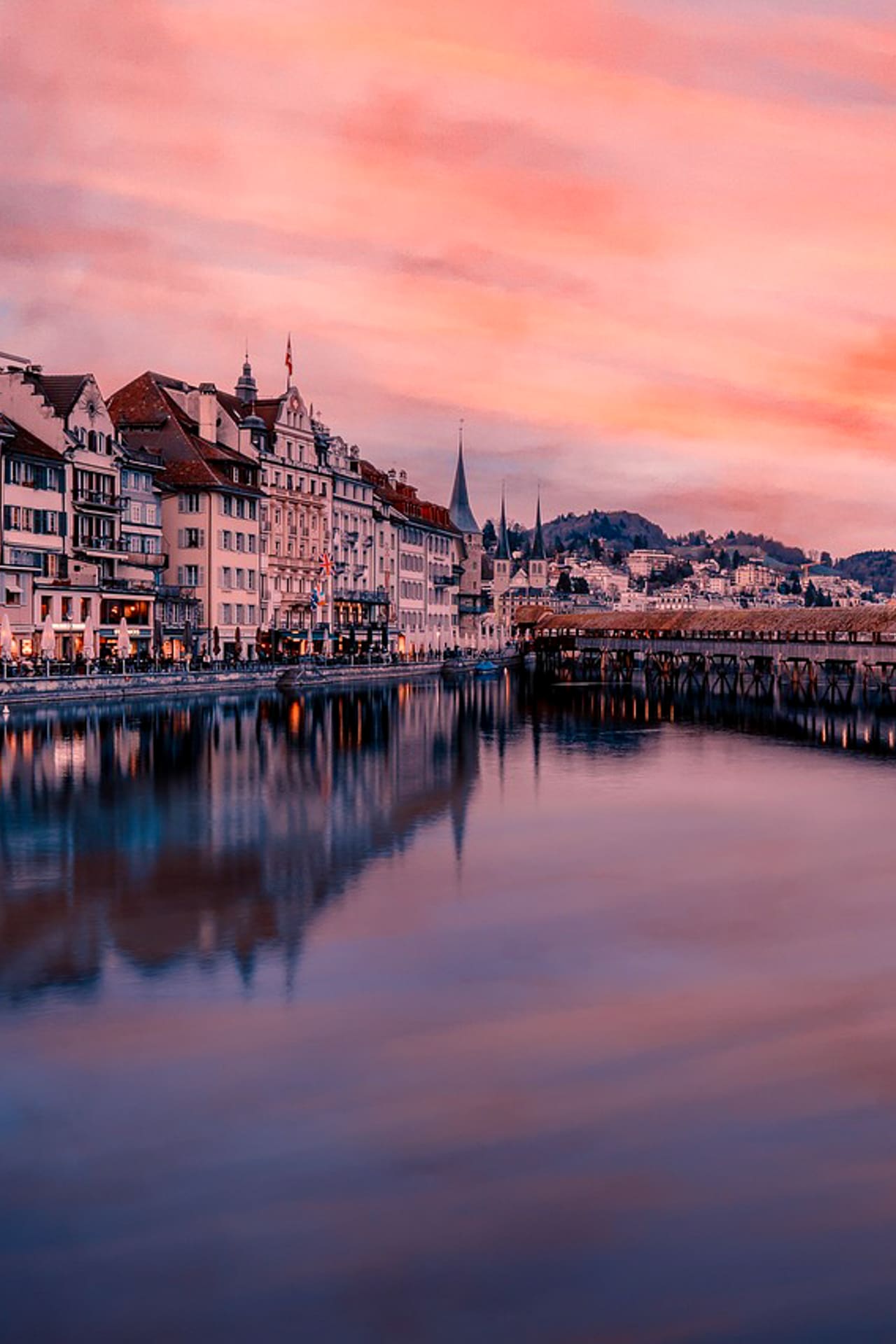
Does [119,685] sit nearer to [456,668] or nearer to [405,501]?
[456,668]

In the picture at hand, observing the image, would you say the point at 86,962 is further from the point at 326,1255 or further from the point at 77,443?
the point at 77,443

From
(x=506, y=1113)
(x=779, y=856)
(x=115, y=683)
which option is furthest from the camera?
(x=115, y=683)

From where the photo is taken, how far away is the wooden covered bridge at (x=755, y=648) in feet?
382

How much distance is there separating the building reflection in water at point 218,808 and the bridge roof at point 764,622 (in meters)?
42.9

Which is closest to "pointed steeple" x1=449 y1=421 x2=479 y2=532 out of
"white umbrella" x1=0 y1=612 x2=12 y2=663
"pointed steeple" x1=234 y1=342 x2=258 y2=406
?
"pointed steeple" x1=234 y1=342 x2=258 y2=406

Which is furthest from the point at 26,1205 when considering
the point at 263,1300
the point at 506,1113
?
the point at 506,1113

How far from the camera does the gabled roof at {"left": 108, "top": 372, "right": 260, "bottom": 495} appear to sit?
101812 millimetres

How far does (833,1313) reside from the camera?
10766mm

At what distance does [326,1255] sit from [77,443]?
8062cm

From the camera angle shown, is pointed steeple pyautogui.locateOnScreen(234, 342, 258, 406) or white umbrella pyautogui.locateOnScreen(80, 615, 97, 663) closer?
white umbrella pyautogui.locateOnScreen(80, 615, 97, 663)

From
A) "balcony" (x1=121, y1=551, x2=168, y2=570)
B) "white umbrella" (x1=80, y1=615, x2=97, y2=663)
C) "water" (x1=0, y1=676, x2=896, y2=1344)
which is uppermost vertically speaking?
"balcony" (x1=121, y1=551, x2=168, y2=570)

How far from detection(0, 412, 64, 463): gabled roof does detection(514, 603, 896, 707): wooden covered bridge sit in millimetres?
56552

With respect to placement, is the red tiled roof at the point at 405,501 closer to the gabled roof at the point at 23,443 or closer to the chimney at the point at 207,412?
the chimney at the point at 207,412

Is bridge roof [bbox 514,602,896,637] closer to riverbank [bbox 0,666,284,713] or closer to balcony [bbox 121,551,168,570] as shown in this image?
riverbank [bbox 0,666,284,713]
